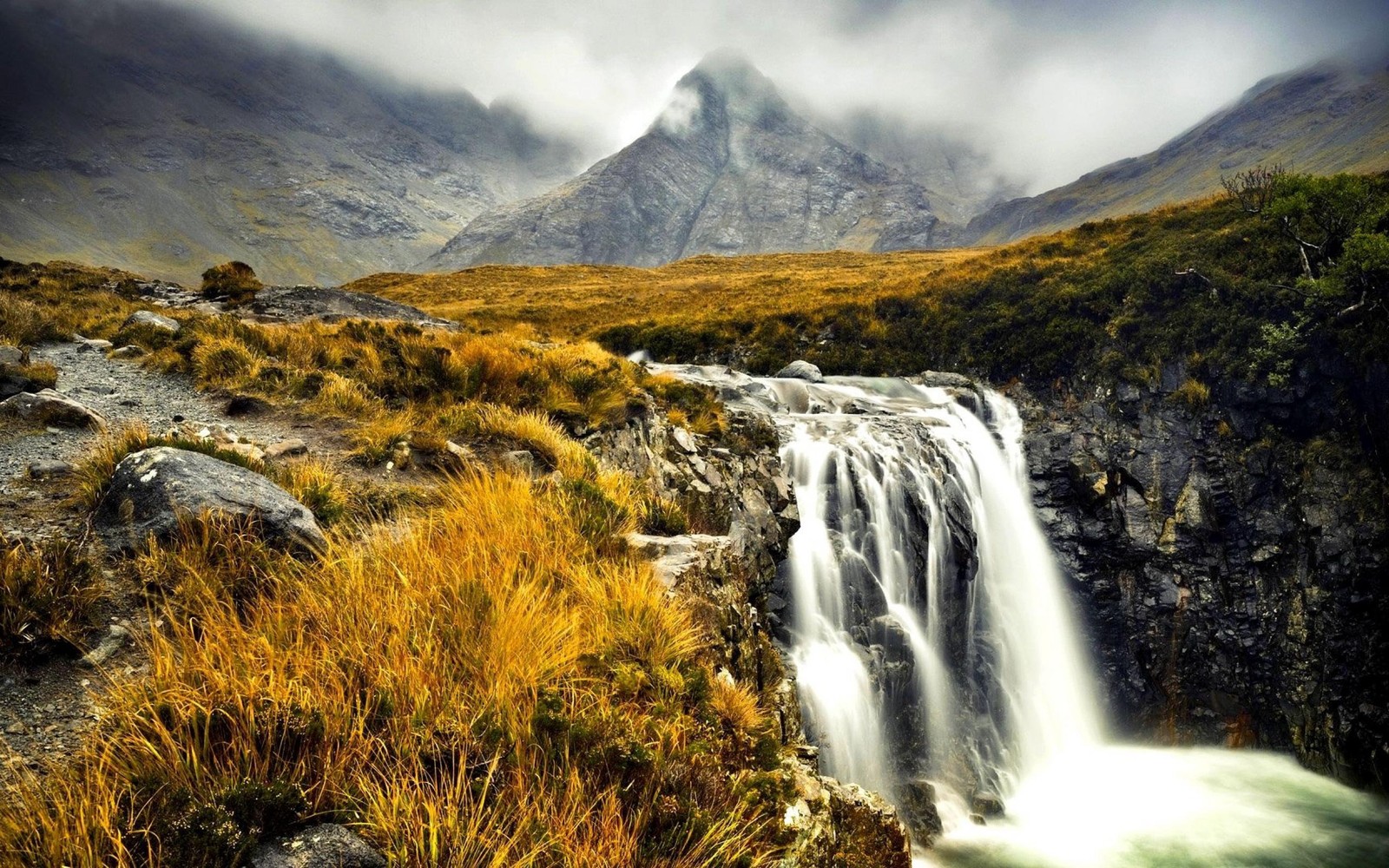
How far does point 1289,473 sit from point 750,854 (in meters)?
22.2

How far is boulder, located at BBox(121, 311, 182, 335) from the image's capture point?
1121 centimetres

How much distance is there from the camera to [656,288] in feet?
168

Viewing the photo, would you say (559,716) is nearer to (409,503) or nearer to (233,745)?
(233,745)

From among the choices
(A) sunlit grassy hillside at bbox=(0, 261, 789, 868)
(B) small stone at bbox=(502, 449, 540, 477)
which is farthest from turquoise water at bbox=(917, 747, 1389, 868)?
(A) sunlit grassy hillside at bbox=(0, 261, 789, 868)

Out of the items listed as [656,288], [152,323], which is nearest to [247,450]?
[152,323]

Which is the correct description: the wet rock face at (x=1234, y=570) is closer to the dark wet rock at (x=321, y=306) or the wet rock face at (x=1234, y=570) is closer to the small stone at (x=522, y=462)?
the small stone at (x=522, y=462)

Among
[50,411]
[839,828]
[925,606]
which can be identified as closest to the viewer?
[839,828]

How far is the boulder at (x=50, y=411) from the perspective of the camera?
5.45 meters

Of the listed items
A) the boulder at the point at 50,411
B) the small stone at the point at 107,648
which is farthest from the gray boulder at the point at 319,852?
the boulder at the point at 50,411

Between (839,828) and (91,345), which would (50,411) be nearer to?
(91,345)

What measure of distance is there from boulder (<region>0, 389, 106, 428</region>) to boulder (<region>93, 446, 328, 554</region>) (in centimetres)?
249

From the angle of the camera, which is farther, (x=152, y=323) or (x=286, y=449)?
(x=152, y=323)

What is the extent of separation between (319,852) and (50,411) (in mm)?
6262

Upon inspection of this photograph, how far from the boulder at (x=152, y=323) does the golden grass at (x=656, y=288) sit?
16863 millimetres
